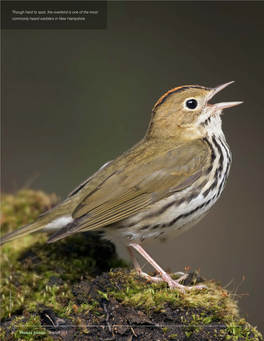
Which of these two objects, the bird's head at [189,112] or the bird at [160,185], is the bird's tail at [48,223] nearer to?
the bird at [160,185]

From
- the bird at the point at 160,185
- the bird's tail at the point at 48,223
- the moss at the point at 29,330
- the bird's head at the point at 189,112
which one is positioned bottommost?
the moss at the point at 29,330

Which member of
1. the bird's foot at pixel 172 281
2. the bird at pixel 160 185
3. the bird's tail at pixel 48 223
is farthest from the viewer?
the bird's tail at pixel 48 223

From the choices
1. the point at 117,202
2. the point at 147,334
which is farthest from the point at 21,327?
the point at 117,202

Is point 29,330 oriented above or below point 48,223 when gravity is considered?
below

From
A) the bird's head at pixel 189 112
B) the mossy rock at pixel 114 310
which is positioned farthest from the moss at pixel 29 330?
the bird's head at pixel 189 112

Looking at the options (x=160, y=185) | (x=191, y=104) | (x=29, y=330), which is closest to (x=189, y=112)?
(x=191, y=104)

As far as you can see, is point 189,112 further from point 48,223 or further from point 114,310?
point 114,310

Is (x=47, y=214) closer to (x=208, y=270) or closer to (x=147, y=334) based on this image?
(x=147, y=334)
